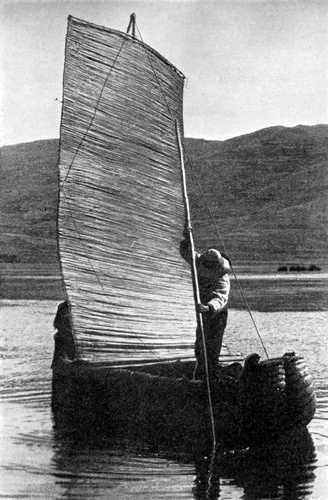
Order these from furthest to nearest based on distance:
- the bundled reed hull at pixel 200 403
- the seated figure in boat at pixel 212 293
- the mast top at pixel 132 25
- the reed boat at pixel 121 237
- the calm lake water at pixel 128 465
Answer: the mast top at pixel 132 25
the reed boat at pixel 121 237
the seated figure in boat at pixel 212 293
the bundled reed hull at pixel 200 403
the calm lake water at pixel 128 465

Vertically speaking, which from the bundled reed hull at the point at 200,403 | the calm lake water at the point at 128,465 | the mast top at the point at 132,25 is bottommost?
the calm lake water at the point at 128,465

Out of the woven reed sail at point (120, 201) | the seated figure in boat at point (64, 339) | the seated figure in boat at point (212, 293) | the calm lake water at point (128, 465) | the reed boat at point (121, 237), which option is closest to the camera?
the calm lake water at point (128, 465)

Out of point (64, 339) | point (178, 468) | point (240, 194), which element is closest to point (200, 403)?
point (178, 468)

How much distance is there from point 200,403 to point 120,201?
99.0 inches

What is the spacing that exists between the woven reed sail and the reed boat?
0.4 inches

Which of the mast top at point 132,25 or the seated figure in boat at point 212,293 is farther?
the mast top at point 132,25

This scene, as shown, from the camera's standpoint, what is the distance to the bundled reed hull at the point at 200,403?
6.79 meters

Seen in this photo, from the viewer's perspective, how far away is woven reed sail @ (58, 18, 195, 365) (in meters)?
8.05

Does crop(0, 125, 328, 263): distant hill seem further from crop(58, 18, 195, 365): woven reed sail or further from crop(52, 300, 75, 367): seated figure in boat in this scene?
crop(58, 18, 195, 365): woven reed sail

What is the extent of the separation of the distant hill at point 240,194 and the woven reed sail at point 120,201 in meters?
48.8

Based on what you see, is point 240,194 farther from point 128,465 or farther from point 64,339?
point 128,465

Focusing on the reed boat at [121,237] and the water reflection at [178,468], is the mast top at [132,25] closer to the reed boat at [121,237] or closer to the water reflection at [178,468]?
the reed boat at [121,237]

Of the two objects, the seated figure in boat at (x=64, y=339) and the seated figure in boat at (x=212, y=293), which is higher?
the seated figure in boat at (x=212, y=293)

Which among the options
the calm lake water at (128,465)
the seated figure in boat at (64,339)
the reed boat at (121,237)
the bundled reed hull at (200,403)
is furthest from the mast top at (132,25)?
the calm lake water at (128,465)
